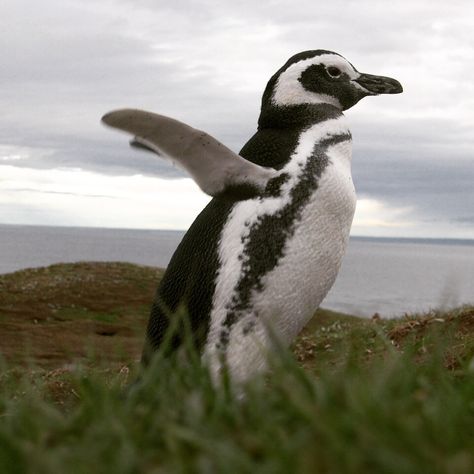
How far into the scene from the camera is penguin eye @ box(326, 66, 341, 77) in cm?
613

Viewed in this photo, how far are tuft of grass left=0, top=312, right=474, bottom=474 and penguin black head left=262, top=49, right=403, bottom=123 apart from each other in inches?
134

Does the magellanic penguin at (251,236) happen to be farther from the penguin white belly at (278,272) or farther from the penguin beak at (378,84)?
the penguin beak at (378,84)

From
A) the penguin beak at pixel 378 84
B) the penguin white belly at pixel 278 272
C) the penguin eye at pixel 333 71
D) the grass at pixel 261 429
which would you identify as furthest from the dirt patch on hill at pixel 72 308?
the grass at pixel 261 429

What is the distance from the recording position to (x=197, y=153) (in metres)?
5.26

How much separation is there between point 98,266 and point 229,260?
24.7 metres

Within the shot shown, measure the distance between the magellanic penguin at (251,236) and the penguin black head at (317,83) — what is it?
0.33m

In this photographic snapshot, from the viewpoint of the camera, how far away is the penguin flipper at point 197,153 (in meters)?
5.16

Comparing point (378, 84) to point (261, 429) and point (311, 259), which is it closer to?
point (311, 259)

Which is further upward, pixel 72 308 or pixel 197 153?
pixel 197 153

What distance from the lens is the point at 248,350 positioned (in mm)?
5141

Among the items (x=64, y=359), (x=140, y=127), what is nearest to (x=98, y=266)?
(x=64, y=359)

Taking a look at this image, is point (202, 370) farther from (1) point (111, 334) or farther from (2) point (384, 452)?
(1) point (111, 334)

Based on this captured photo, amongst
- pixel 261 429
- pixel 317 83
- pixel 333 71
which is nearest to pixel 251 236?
pixel 317 83

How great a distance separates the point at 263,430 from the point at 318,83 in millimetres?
4261
